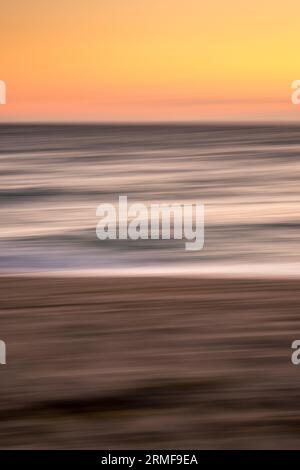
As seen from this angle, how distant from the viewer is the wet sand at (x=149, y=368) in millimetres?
2348

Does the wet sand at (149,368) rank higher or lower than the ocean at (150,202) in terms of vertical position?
lower

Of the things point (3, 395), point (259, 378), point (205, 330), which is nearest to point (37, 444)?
point (3, 395)

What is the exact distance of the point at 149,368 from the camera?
287 centimetres

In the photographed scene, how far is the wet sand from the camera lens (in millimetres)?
2348
